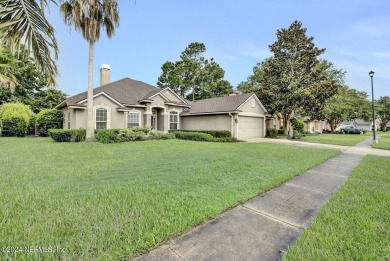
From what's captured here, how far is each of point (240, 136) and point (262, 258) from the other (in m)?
17.0

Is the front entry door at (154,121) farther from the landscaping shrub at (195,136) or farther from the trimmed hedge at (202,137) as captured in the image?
A: the trimmed hedge at (202,137)

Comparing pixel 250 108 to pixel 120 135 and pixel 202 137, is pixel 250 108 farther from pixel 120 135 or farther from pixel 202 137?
pixel 120 135

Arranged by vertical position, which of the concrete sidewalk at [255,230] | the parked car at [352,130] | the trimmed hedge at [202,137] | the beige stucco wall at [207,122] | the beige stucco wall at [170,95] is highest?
the beige stucco wall at [170,95]

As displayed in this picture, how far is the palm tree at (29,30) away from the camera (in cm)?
276

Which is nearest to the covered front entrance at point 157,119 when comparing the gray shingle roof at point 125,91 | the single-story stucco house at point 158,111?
the single-story stucco house at point 158,111

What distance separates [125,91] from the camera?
1952cm

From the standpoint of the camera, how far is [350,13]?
36.7 feet

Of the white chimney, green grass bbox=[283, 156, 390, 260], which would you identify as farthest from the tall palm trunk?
green grass bbox=[283, 156, 390, 260]

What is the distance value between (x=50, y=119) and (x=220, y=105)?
17.1 meters

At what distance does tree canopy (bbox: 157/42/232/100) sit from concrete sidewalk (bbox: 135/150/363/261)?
3420 centimetres

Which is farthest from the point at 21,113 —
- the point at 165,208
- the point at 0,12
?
the point at 165,208

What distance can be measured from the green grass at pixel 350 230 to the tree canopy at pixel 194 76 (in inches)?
1363

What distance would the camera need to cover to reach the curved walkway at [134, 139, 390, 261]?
2.28 metres

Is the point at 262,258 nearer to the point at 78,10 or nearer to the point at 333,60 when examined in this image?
the point at 78,10
